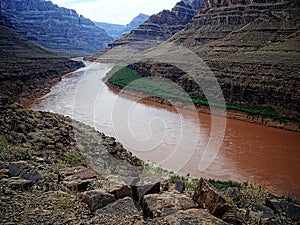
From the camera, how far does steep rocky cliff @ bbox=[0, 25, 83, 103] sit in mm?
35997

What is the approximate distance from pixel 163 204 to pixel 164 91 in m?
34.4

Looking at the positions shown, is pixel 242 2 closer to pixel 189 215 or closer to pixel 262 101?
pixel 262 101

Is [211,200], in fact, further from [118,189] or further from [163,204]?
[118,189]

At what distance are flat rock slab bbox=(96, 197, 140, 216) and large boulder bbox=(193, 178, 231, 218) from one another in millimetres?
1534

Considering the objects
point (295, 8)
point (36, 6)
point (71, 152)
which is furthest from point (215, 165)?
point (36, 6)

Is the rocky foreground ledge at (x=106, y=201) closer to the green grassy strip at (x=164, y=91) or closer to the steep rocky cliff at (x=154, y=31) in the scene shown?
the green grassy strip at (x=164, y=91)

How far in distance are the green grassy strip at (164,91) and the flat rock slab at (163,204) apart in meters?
23.8

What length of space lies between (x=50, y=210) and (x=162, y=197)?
7.41ft

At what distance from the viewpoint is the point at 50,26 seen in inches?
6009

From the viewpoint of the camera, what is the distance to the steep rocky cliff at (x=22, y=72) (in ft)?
118

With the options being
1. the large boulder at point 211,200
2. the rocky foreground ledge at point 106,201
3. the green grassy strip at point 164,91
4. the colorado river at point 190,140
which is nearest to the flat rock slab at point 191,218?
the rocky foreground ledge at point 106,201

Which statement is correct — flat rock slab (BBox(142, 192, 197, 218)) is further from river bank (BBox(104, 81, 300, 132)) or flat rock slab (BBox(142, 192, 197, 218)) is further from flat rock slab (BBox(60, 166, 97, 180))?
river bank (BBox(104, 81, 300, 132))

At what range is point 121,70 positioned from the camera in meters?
59.7

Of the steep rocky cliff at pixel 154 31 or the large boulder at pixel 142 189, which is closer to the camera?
the large boulder at pixel 142 189
